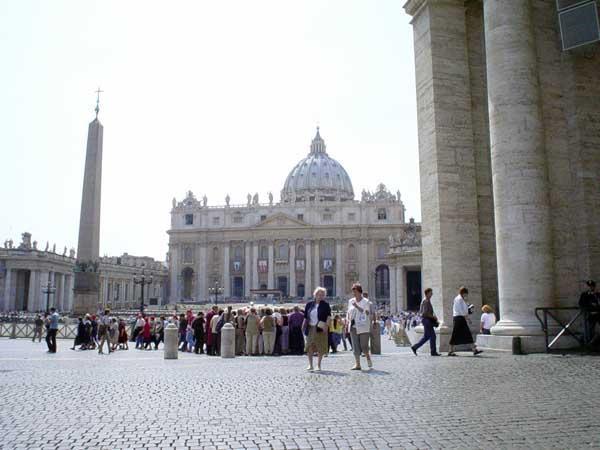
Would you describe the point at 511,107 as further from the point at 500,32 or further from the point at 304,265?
the point at 304,265

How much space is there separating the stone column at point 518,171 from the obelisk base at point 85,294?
18.4 metres

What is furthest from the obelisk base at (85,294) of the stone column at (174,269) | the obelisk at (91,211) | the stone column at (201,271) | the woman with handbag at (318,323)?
the stone column at (174,269)

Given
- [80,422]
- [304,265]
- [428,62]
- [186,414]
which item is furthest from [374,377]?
[304,265]

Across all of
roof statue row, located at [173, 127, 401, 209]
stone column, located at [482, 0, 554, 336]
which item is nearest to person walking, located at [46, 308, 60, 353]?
stone column, located at [482, 0, 554, 336]

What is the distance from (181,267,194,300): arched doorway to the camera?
8719 centimetres

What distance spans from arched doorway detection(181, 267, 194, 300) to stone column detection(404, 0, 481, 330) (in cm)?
7780

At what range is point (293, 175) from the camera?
112 meters

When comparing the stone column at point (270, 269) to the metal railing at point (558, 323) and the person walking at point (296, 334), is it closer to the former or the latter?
the person walking at point (296, 334)

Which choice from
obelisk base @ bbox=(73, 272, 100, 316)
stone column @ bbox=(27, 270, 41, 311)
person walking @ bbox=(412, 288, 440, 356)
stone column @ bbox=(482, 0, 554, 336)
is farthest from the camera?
stone column @ bbox=(27, 270, 41, 311)

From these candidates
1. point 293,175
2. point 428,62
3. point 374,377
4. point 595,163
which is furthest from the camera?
point 293,175

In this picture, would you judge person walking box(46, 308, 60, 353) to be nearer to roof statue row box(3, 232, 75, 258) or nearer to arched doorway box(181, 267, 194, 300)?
roof statue row box(3, 232, 75, 258)

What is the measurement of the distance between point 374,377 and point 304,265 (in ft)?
250

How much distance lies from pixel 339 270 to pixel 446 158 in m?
70.9

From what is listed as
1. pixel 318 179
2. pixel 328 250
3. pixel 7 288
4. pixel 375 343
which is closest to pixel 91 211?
pixel 375 343
